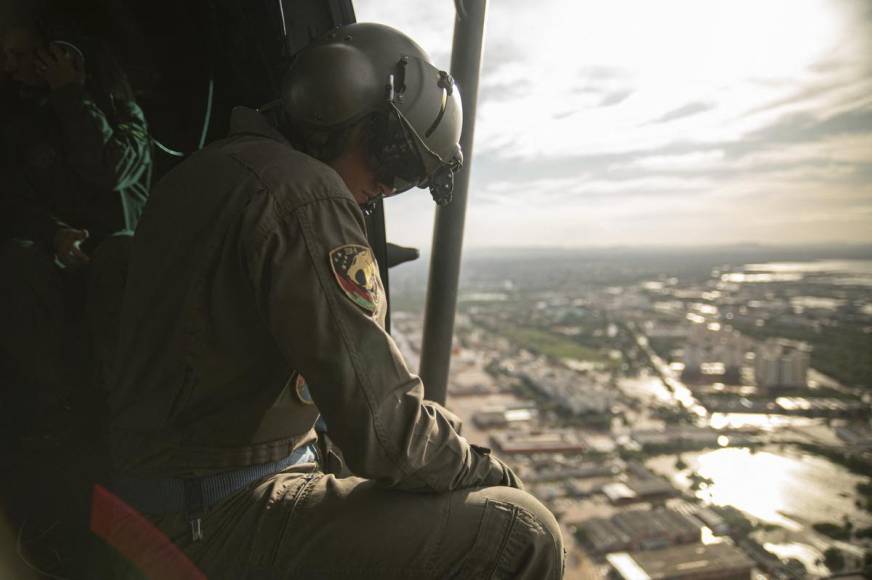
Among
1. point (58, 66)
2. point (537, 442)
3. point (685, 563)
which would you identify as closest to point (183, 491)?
point (58, 66)

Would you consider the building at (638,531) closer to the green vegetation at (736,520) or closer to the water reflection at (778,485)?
the green vegetation at (736,520)

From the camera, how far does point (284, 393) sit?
76 centimetres

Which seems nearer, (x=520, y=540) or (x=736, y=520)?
(x=520, y=540)

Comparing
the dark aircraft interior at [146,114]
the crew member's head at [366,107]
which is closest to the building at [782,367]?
the dark aircraft interior at [146,114]

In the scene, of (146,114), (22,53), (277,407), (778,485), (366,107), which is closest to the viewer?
(277,407)

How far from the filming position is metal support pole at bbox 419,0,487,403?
1.40 m

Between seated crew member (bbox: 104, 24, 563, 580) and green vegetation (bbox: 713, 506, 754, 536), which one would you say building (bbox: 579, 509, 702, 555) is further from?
seated crew member (bbox: 104, 24, 563, 580)

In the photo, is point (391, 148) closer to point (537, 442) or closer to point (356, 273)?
point (356, 273)

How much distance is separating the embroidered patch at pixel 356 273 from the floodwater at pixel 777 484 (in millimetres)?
3822

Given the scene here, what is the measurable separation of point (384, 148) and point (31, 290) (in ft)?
2.93

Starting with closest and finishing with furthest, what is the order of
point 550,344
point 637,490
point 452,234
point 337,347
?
point 337,347
point 452,234
point 637,490
point 550,344

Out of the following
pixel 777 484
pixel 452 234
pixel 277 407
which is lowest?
pixel 777 484

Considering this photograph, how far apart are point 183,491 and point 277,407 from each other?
0.17m

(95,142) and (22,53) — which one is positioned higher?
(22,53)
